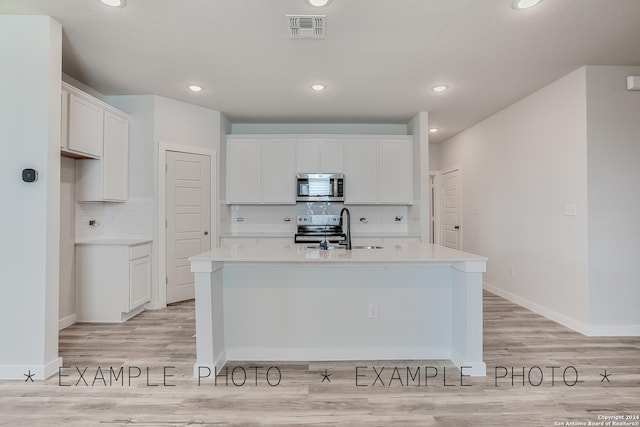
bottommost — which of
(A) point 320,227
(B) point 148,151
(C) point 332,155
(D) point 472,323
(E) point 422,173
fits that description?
(D) point 472,323

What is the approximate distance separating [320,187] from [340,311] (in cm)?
259

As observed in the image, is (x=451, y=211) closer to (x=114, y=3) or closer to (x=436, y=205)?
(x=436, y=205)

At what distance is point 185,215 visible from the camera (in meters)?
4.48

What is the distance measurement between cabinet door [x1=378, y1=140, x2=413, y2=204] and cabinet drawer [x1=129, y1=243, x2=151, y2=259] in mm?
3235

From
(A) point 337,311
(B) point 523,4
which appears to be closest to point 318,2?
(B) point 523,4

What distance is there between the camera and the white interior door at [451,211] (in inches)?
241

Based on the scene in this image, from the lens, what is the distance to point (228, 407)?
81.4 inches

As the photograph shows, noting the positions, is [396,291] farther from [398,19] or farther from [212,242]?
[212,242]

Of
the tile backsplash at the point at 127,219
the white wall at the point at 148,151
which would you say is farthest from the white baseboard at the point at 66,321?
the tile backsplash at the point at 127,219

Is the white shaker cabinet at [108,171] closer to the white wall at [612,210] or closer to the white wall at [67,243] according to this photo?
the white wall at [67,243]

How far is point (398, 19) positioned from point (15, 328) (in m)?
3.58

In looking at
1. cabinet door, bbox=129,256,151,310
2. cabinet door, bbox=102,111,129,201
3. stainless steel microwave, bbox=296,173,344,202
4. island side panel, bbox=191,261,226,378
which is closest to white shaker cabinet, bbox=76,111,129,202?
cabinet door, bbox=102,111,129,201

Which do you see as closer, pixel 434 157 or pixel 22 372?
pixel 22 372

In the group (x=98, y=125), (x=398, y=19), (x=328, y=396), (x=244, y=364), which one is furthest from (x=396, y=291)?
(x=98, y=125)
